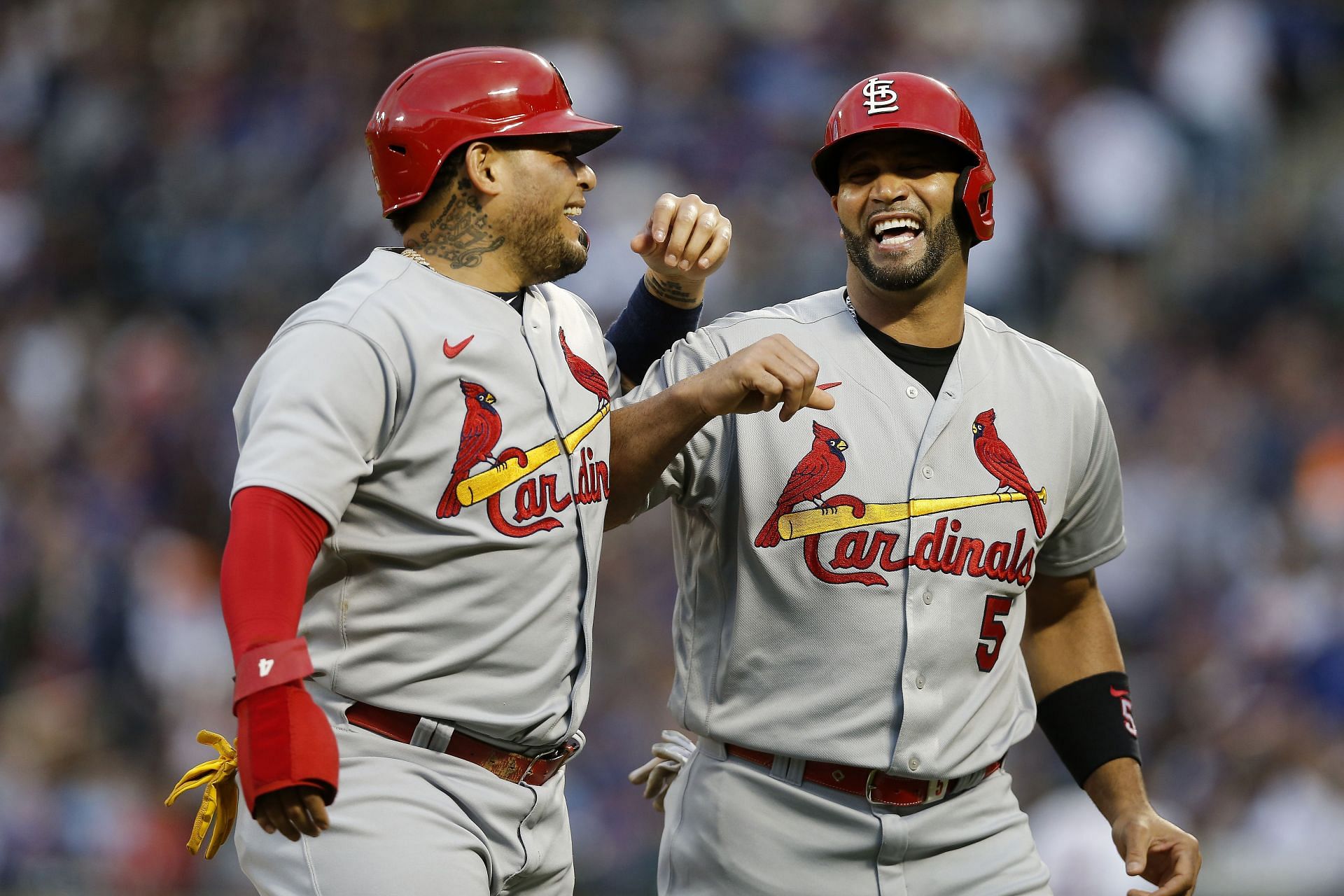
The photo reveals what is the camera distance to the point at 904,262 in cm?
297

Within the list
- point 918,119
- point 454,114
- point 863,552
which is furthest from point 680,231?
point 863,552

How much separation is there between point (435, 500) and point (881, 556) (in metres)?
0.86

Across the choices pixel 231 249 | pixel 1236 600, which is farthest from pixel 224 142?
pixel 1236 600

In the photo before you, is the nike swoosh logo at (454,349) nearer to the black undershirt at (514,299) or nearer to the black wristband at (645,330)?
the black undershirt at (514,299)

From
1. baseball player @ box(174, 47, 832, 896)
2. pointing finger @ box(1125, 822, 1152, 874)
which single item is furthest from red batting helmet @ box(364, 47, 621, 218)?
pointing finger @ box(1125, 822, 1152, 874)

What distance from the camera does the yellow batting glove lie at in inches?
97.0

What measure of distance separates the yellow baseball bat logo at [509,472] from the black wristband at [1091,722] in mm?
1234

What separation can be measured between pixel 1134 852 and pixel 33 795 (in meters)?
Result: 5.85

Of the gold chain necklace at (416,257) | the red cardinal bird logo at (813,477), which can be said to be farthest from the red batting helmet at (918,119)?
the gold chain necklace at (416,257)

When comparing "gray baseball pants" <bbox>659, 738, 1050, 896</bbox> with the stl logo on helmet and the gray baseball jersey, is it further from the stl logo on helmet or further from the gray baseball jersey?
the stl logo on helmet

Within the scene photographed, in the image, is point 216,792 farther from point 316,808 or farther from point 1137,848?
point 1137,848

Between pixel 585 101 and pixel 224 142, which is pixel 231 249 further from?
pixel 585 101

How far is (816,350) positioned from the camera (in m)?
3.01

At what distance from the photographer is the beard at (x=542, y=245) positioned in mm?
2625
